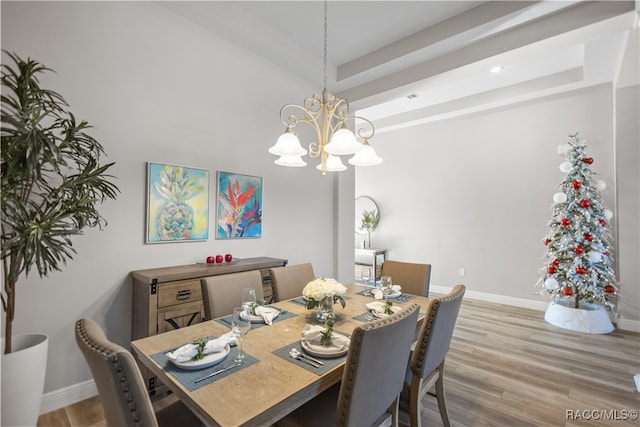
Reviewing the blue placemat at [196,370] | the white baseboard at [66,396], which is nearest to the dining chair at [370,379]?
the blue placemat at [196,370]

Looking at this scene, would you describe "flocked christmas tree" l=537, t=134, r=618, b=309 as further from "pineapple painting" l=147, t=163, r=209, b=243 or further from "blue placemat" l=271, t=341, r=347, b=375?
"pineapple painting" l=147, t=163, r=209, b=243

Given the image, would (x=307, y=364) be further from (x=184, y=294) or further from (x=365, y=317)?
(x=184, y=294)

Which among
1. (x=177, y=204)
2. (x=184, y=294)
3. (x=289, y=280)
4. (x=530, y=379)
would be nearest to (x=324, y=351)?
(x=289, y=280)

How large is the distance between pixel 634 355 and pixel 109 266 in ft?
16.1

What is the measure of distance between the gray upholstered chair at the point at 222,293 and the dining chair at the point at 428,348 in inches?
49.3

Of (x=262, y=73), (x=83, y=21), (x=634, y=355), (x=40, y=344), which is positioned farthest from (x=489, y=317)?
(x=83, y=21)

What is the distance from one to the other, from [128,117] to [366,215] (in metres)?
4.70

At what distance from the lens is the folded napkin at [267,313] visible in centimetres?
182

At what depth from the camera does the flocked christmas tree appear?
3.55 m

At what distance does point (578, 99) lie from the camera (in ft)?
13.6

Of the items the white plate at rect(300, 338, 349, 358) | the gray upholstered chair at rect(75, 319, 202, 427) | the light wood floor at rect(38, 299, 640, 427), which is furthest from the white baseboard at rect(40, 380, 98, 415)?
the white plate at rect(300, 338, 349, 358)

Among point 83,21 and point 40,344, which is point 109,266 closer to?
point 40,344

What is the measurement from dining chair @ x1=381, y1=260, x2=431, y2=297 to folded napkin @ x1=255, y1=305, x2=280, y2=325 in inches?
46.9

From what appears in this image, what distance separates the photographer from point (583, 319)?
3586mm
